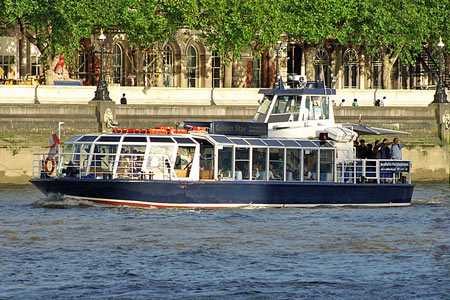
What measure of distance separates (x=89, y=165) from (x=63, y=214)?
2238 mm

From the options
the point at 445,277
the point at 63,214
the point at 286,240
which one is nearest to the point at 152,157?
the point at 63,214

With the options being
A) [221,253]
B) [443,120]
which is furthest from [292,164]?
[443,120]

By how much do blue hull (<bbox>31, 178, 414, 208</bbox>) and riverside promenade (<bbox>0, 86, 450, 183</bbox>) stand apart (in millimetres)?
14003

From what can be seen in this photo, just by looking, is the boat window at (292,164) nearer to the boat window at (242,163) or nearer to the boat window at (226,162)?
the boat window at (242,163)

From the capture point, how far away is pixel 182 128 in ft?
118

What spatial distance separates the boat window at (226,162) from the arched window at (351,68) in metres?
44.9

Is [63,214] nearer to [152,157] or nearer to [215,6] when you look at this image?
[152,157]

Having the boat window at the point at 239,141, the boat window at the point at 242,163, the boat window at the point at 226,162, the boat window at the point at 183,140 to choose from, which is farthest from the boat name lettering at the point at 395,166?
the boat window at the point at 183,140

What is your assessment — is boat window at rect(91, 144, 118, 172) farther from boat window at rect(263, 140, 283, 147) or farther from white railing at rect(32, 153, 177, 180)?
boat window at rect(263, 140, 283, 147)

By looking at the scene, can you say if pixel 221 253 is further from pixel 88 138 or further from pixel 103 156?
pixel 103 156

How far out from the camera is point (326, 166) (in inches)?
1410

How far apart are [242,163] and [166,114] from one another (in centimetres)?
1727

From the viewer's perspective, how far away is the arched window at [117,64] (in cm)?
6919

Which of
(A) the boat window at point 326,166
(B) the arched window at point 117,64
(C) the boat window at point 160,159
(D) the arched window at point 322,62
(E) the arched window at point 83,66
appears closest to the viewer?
(C) the boat window at point 160,159
